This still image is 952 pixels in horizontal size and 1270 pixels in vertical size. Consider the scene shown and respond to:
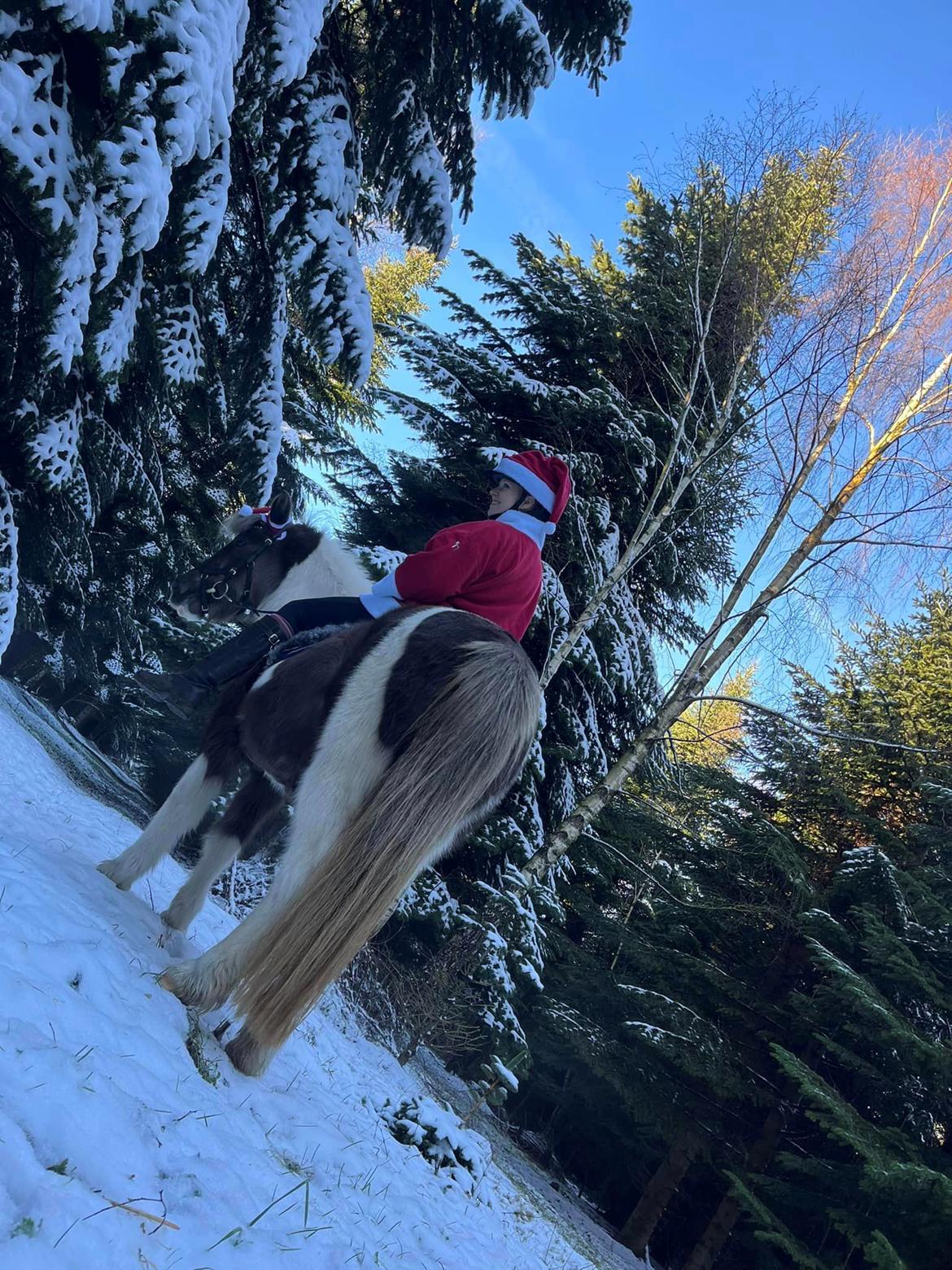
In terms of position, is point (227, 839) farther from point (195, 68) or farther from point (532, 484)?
point (195, 68)

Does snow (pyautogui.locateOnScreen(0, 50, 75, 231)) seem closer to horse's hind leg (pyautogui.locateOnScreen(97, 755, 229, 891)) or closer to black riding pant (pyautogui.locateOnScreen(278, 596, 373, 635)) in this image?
black riding pant (pyautogui.locateOnScreen(278, 596, 373, 635))

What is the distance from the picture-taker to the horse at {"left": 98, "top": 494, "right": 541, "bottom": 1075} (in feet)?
8.91

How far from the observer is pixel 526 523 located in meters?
3.58

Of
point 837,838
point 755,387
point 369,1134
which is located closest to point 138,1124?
point 369,1134

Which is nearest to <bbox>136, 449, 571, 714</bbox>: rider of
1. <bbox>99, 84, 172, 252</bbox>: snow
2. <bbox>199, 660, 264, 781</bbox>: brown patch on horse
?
<bbox>199, 660, 264, 781</bbox>: brown patch on horse

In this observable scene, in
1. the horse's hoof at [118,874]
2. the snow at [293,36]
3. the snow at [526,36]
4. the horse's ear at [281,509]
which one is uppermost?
the snow at [526,36]

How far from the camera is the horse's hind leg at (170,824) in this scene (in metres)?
3.61

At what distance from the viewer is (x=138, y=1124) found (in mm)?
1873

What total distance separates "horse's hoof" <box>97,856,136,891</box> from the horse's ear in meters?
1.82

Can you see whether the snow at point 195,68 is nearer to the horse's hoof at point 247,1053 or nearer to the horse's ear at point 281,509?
the horse's ear at point 281,509

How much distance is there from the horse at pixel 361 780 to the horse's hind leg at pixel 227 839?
575mm

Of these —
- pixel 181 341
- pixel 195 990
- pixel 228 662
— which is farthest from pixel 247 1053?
pixel 181 341

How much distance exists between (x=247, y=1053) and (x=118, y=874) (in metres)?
1.27

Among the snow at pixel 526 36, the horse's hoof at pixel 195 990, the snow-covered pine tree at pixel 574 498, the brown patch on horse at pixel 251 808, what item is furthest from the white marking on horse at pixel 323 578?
the snow-covered pine tree at pixel 574 498
